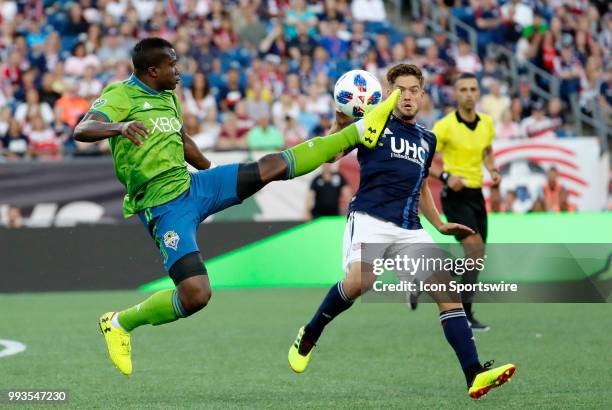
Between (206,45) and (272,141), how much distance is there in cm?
349

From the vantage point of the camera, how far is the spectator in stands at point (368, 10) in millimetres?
22719

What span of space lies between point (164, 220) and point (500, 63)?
636 inches

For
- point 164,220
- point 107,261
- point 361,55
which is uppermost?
point 164,220

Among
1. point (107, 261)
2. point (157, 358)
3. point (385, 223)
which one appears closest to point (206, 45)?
point (107, 261)

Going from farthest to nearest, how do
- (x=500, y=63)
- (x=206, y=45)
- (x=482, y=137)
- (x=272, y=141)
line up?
1. (x=500, y=63)
2. (x=206, y=45)
3. (x=272, y=141)
4. (x=482, y=137)

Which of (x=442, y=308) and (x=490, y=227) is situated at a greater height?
(x=442, y=308)

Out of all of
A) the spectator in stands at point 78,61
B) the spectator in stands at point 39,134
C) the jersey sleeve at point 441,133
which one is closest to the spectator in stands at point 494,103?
the spectator in stands at point 78,61

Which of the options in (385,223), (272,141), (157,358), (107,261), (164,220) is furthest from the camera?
(272,141)

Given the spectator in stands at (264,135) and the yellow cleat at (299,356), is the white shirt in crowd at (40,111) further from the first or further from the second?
the yellow cleat at (299,356)

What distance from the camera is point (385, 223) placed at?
26.4ft

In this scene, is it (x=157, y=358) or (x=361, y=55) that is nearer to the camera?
(x=157, y=358)

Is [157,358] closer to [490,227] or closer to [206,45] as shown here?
[490,227]

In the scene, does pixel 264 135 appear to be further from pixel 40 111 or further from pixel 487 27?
pixel 487 27

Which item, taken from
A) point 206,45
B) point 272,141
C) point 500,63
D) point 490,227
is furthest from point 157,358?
point 500,63
